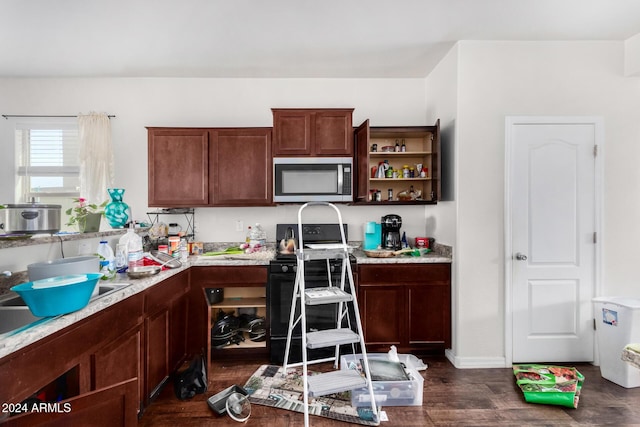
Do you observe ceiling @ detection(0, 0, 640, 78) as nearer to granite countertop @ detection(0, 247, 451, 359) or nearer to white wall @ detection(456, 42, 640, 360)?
white wall @ detection(456, 42, 640, 360)

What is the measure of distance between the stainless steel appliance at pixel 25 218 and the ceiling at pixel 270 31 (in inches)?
56.0

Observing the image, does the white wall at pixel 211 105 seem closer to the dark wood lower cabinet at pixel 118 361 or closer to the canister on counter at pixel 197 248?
the canister on counter at pixel 197 248

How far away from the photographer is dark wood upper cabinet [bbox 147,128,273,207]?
119 inches

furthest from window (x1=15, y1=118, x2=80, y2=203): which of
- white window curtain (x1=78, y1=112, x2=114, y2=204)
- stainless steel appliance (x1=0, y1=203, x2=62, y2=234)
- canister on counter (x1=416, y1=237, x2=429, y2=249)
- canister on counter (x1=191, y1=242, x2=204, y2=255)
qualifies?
canister on counter (x1=416, y1=237, x2=429, y2=249)

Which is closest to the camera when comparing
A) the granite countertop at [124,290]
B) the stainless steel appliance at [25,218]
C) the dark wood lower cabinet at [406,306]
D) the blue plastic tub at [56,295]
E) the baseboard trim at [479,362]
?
the granite countertop at [124,290]

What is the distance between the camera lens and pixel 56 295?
126cm

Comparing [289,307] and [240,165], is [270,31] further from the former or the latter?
[289,307]

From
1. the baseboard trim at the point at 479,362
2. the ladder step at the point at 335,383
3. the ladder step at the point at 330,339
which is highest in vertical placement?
the ladder step at the point at 330,339

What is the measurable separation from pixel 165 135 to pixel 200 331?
1770 mm

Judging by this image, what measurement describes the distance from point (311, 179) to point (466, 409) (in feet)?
6.77

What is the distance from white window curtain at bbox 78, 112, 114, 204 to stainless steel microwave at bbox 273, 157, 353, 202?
179 cm

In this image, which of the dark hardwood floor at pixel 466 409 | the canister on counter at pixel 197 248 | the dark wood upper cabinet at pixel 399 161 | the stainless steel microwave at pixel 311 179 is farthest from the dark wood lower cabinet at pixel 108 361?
the dark wood upper cabinet at pixel 399 161

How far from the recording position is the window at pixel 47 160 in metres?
3.33

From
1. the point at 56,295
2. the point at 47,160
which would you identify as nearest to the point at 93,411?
the point at 56,295
